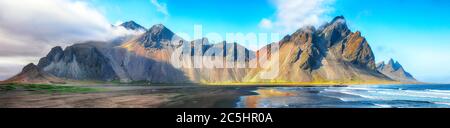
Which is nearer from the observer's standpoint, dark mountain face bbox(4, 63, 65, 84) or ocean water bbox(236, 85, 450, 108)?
ocean water bbox(236, 85, 450, 108)

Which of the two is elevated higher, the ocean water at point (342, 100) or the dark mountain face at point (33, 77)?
the dark mountain face at point (33, 77)

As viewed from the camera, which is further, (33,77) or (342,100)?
(33,77)

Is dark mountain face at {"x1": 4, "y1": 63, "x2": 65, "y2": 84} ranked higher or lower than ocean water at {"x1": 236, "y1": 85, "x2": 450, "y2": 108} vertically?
higher

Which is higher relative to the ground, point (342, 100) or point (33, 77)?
point (33, 77)

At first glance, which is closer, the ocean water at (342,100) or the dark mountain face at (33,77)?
the ocean water at (342,100)
